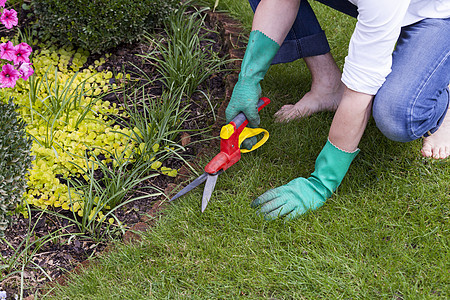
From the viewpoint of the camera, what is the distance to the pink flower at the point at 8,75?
1829 mm

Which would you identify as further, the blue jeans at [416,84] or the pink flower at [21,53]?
the pink flower at [21,53]

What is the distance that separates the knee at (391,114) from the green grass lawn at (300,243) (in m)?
0.27

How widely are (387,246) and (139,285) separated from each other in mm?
908

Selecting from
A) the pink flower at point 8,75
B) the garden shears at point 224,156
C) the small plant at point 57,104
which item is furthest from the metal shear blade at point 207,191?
the pink flower at point 8,75

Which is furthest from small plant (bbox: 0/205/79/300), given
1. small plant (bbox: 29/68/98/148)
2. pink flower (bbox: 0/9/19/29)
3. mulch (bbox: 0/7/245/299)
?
pink flower (bbox: 0/9/19/29)

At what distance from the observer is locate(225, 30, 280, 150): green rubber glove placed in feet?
5.97

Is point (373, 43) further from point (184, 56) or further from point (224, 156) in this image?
point (184, 56)

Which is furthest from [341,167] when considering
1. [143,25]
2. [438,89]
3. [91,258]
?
[143,25]

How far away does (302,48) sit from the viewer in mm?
2240

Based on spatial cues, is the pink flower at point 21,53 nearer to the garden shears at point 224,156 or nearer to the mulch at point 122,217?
the mulch at point 122,217

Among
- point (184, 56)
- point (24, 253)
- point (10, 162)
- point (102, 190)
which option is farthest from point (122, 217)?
point (184, 56)

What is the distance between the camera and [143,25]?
104 inches

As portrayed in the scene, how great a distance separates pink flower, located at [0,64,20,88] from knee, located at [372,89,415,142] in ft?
4.64

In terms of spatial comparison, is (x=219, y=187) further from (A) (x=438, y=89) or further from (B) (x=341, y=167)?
(A) (x=438, y=89)
